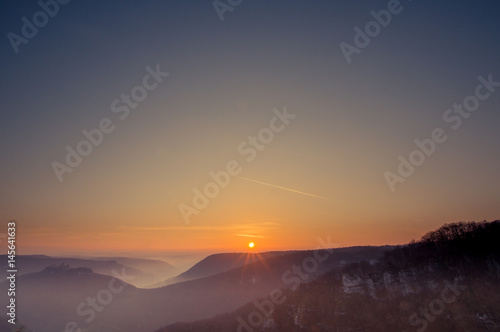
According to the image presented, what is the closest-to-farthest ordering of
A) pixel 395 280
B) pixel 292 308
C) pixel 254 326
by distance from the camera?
pixel 395 280
pixel 292 308
pixel 254 326

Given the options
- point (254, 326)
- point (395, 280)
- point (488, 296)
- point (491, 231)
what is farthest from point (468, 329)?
point (254, 326)

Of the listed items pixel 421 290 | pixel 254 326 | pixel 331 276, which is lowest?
pixel 254 326

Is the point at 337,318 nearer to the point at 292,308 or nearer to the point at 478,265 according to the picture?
the point at 292,308

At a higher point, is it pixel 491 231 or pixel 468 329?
pixel 491 231

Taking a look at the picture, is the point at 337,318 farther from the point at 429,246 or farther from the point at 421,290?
the point at 429,246

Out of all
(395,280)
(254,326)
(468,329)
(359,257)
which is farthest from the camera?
(359,257)

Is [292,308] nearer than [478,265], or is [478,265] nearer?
[478,265]
